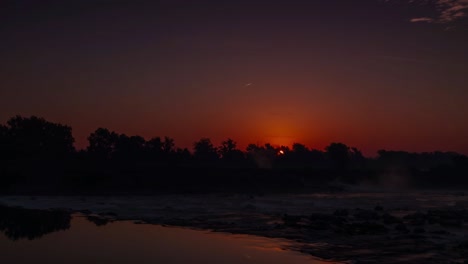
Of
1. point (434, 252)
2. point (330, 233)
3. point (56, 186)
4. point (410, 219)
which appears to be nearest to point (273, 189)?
point (56, 186)

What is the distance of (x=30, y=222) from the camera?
42.5m

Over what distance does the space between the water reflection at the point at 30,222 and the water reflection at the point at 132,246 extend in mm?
69

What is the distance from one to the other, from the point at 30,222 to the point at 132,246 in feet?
56.0

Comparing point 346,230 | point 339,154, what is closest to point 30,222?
point 346,230

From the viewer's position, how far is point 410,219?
42.6 metres

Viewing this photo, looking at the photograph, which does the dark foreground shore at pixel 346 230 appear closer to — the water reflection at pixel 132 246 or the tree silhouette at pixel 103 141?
the water reflection at pixel 132 246

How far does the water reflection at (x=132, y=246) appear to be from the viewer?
25.7 meters

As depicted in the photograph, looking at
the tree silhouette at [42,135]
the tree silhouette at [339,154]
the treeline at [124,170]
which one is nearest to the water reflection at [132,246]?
the treeline at [124,170]

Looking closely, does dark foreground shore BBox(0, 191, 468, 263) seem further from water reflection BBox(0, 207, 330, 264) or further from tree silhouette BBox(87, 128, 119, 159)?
tree silhouette BBox(87, 128, 119, 159)

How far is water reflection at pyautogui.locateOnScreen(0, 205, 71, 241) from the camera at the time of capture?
35969 mm

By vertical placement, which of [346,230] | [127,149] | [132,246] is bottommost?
[132,246]

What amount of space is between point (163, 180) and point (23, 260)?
7443 cm

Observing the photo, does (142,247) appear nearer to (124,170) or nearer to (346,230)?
(346,230)

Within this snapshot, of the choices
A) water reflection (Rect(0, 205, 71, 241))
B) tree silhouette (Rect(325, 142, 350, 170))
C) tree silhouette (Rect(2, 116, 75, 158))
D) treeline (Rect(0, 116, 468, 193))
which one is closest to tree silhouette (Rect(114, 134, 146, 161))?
treeline (Rect(0, 116, 468, 193))
